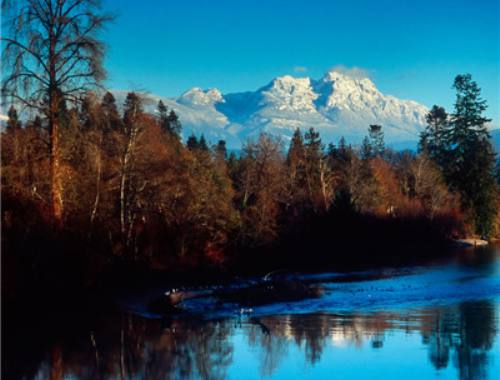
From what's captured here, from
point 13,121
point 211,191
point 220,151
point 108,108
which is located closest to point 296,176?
point 220,151

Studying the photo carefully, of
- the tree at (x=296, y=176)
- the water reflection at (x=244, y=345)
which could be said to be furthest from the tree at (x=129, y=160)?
the tree at (x=296, y=176)

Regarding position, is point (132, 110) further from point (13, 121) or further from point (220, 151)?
point (220, 151)

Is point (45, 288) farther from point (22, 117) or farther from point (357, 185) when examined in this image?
point (357, 185)

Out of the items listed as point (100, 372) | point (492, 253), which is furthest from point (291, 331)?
A: point (492, 253)

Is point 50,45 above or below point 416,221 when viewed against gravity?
above

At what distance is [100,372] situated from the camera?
43.0 feet

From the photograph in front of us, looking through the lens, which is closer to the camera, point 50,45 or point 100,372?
point 100,372

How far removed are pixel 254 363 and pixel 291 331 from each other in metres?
3.72

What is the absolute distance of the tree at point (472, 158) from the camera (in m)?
74.1

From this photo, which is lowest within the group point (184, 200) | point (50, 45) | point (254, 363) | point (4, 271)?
point (254, 363)

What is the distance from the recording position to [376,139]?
127 metres

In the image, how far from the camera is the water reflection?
13406mm

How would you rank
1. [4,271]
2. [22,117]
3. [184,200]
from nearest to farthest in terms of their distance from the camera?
[4,271] < [22,117] < [184,200]

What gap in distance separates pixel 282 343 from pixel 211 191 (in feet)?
95.5
